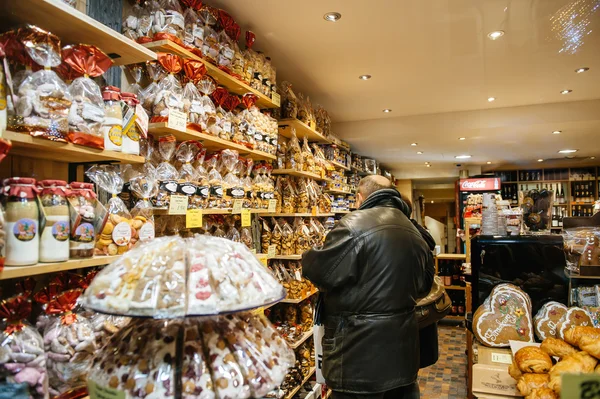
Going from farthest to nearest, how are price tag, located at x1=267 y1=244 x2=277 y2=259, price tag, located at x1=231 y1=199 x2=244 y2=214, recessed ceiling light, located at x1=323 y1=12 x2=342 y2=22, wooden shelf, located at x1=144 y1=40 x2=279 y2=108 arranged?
price tag, located at x1=267 y1=244 x2=277 y2=259, recessed ceiling light, located at x1=323 y1=12 x2=342 y2=22, price tag, located at x1=231 y1=199 x2=244 y2=214, wooden shelf, located at x1=144 y1=40 x2=279 y2=108

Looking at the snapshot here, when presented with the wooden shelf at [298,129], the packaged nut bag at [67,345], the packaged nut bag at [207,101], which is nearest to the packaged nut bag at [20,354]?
the packaged nut bag at [67,345]

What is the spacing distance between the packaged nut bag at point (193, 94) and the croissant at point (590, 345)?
1880 millimetres

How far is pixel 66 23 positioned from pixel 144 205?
0.72 m

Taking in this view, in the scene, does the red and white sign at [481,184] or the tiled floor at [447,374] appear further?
the red and white sign at [481,184]

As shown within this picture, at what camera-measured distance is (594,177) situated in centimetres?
928

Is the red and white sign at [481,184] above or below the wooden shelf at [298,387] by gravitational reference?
above

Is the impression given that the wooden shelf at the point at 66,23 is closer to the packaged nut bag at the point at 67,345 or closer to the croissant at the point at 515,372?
the packaged nut bag at the point at 67,345

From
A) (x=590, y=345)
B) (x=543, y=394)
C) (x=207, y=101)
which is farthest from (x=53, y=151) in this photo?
(x=590, y=345)

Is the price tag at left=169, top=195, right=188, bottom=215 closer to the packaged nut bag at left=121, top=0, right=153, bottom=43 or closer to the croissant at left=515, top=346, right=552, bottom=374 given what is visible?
the packaged nut bag at left=121, top=0, right=153, bottom=43

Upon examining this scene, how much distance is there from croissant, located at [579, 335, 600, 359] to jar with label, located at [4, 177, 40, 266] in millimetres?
1792

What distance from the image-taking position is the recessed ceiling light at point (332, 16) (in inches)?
104

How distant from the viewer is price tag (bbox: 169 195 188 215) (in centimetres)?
187

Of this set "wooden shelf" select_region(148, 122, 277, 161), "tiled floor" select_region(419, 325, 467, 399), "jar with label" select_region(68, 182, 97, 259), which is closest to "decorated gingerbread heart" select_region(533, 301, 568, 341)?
"wooden shelf" select_region(148, 122, 277, 161)

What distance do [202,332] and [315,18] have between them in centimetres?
234
